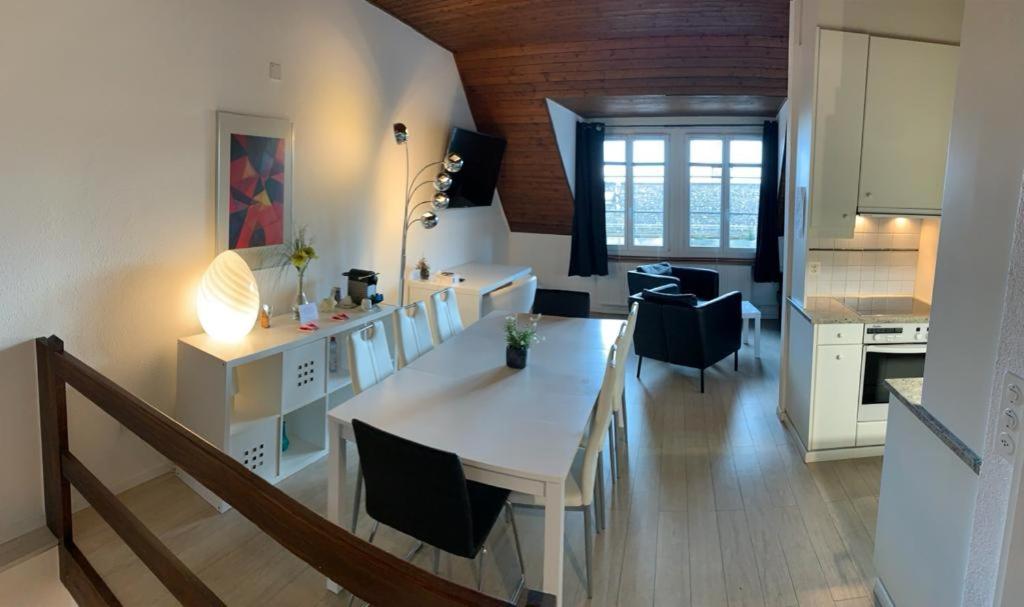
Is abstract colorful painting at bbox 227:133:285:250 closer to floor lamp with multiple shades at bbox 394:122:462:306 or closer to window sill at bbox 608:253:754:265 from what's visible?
floor lamp with multiple shades at bbox 394:122:462:306

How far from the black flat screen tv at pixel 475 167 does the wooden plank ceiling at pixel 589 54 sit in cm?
26

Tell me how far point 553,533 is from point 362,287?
103 inches

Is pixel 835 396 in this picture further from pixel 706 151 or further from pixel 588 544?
pixel 706 151

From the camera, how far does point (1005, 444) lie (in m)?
1.55

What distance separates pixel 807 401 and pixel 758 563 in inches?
52.3

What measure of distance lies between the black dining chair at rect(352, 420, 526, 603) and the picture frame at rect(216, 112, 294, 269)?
6.39ft

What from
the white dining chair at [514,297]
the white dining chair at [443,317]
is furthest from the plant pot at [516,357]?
the white dining chair at [514,297]

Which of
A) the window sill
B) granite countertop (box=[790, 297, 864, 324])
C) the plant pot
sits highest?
the window sill

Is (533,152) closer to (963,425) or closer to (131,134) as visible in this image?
(131,134)

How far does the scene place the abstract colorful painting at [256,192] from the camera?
356 cm

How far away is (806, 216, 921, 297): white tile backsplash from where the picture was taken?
4.02 metres

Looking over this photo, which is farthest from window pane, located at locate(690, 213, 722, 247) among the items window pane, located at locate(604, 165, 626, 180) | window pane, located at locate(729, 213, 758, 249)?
window pane, located at locate(604, 165, 626, 180)

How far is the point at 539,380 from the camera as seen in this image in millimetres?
2953

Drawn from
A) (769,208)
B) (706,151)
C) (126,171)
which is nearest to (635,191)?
(706,151)
